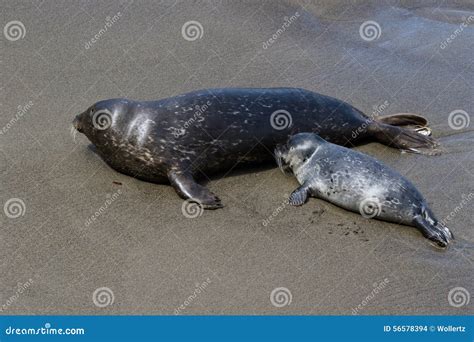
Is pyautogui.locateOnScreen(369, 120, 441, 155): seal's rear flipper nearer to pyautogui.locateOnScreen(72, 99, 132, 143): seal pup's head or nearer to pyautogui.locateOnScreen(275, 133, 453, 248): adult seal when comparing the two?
pyautogui.locateOnScreen(275, 133, 453, 248): adult seal

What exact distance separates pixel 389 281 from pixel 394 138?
2778mm

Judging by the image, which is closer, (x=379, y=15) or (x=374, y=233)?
(x=374, y=233)

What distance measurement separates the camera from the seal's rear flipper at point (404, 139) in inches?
319

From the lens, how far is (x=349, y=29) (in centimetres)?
1118

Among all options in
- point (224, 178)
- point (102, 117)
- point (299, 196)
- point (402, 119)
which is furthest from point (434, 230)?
point (102, 117)

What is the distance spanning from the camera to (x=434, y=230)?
640cm

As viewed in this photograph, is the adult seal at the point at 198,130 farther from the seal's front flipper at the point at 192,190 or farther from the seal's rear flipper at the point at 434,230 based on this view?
the seal's rear flipper at the point at 434,230

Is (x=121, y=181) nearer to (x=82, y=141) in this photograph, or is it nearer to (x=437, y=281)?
(x=82, y=141)

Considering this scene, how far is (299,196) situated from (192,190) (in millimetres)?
1006

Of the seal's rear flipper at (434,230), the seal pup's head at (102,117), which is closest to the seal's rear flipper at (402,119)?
the seal's rear flipper at (434,230)

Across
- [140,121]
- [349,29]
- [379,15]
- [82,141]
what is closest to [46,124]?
[82,141]

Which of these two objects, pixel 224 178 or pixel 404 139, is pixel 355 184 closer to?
pixel 224 178

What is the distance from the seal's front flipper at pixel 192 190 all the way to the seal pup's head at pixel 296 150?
0.97 metres

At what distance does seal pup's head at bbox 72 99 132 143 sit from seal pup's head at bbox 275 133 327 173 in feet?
5.36
